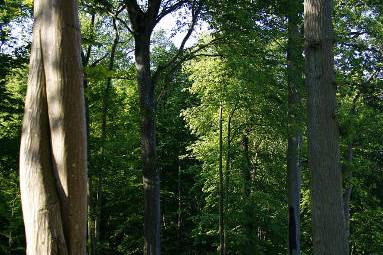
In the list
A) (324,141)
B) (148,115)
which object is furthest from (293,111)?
(324,141)

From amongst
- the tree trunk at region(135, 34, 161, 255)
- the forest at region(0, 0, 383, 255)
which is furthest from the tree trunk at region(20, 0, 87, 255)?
the tree trunk at region(135, 34, 161, 255)

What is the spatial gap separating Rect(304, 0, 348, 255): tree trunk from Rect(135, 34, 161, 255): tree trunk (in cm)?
609

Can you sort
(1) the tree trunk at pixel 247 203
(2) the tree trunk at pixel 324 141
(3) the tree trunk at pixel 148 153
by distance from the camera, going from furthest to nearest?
(1) the tree trunk at pixel 247 203
(3) the tree trunk at pixel 148 153
(2) the tree trunk at pixel 324 141

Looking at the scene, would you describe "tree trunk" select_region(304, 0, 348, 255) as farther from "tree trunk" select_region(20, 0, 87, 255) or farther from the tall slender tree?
the tall slender tree

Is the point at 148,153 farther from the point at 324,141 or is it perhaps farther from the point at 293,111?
the point at 324,141

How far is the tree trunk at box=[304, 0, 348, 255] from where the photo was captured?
6.18m

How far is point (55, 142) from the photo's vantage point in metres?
3.19

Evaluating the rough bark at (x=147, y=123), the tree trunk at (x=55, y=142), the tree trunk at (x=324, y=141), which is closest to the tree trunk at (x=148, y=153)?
the rough bark at (x=147, y=123)

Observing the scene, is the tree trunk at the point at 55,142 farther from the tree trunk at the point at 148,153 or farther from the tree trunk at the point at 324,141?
the tree trunk at the point at 148,153

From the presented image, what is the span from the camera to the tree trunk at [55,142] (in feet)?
10.3

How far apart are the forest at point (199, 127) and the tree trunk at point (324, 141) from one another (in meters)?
0.02

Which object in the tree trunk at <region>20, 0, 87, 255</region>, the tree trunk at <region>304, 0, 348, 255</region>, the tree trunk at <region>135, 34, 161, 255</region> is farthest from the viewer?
the tree trunk at <region>135, 34, 161, 255</region>

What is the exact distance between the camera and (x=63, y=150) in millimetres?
3180

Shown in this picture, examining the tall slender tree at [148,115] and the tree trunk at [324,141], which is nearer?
the tree trunk at [324,141]
